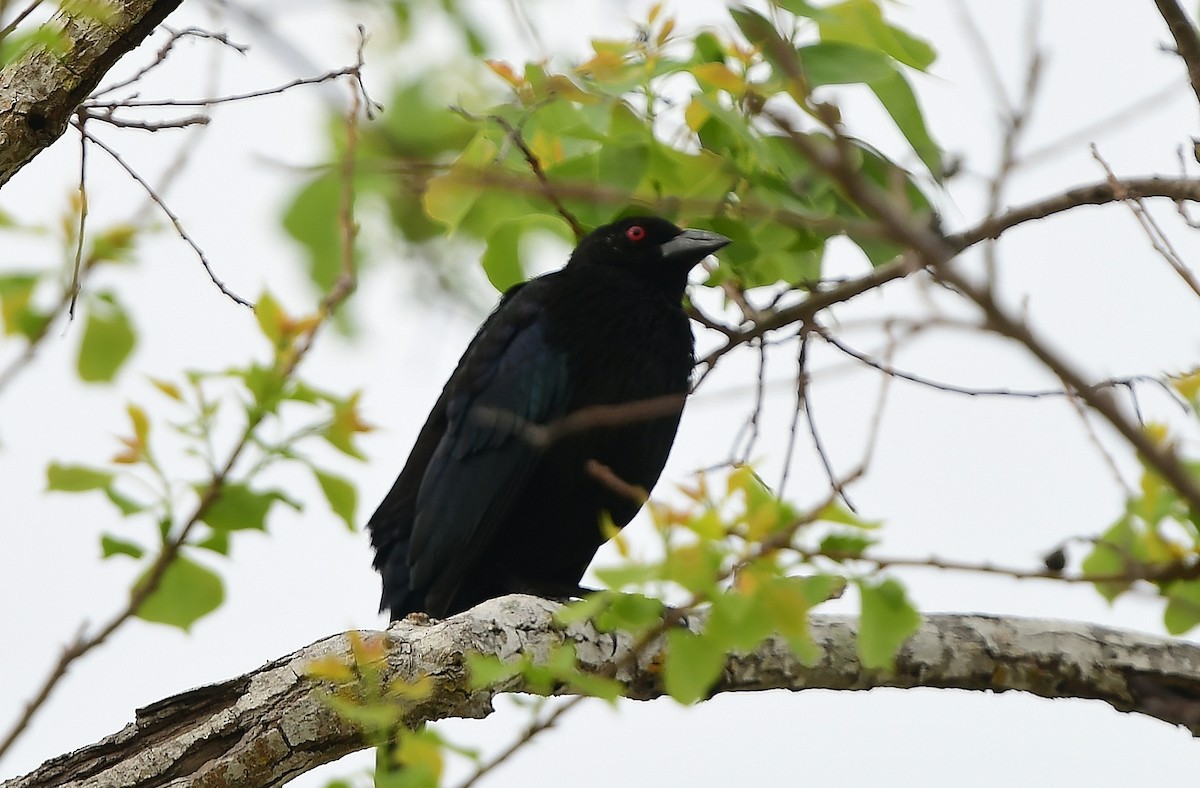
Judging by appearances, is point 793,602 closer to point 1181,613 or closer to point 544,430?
point 1181,613

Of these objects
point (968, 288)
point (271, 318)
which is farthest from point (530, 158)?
point (968, 288)

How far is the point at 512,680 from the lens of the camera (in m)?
3.14

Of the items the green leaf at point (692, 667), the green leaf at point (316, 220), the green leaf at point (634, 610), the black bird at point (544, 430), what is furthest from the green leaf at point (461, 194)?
the green leaf at point (692, 667)

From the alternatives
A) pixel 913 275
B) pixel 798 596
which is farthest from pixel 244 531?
pixel 913 275

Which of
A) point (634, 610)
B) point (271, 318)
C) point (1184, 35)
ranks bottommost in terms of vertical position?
point (634, 610)

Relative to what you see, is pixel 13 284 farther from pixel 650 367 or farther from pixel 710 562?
pixel 650 367

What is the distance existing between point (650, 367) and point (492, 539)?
2.66ft

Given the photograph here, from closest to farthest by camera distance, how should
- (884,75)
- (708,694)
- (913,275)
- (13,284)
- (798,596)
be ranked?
1. (913,275)
2. (798,596)
3. (13,284)
4. (884,75)
5. (708,694)

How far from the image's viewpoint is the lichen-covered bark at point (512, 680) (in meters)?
2.80

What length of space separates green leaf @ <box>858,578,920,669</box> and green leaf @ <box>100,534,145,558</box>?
4.01ft

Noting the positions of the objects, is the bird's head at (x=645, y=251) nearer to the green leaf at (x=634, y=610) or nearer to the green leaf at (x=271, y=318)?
the green leaf at (x=271, y=318)

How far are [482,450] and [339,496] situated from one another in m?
2.18

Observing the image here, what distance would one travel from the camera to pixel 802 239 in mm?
3561

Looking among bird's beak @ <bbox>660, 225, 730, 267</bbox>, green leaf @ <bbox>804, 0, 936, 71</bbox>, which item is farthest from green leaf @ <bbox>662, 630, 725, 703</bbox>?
bird's beak @ <bbox>660, 225, 730, 267</bbox>
